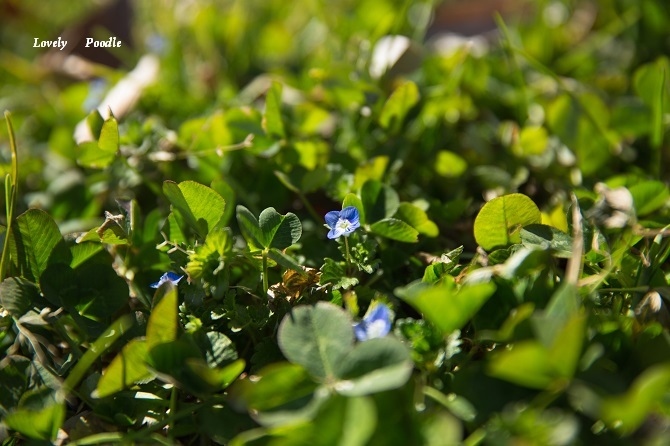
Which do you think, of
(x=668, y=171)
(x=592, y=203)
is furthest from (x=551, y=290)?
(x=668, y=171)

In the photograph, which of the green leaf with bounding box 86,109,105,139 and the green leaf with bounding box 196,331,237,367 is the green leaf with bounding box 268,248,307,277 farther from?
the green leaf with bounding box 86,109,105,139

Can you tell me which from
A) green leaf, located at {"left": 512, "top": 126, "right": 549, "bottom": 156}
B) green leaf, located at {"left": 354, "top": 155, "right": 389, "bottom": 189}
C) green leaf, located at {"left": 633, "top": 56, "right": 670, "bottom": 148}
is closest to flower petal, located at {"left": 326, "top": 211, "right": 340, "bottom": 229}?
green leaf, located at {"left": 354, "top": 155, "right": 389, "bottom": 189}

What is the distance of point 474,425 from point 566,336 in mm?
Answer: 145

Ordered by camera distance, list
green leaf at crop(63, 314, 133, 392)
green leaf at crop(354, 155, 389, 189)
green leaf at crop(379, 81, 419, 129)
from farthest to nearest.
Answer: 1. green leaf at crop(379, 81, 419, 129)
2. green leaf at crop(354, 155, 389, 189)
3. green leaf at crop(63, 314, 133, 392)

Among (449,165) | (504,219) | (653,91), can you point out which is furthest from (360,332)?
(653,91)

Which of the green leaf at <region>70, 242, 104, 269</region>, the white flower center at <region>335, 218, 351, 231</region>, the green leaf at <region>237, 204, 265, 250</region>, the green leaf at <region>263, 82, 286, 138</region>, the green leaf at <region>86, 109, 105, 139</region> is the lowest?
the white flower center at <region>335, 218, 351, 231</region>

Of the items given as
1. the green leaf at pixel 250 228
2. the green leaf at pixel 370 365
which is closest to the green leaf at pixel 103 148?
the green leaf at pixel 250 228

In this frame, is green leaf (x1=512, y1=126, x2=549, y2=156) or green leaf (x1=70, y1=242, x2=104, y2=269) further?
green leaf (x1=512, y1=126, x2=549, y2=156)

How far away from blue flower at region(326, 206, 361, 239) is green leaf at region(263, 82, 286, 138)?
0.81ft

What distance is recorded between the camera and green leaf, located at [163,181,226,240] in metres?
0.76

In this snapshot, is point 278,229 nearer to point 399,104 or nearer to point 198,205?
point 198,205

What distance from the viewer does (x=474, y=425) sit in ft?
1.93

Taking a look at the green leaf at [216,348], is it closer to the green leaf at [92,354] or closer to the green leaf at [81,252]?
the green leaf at [92,354]

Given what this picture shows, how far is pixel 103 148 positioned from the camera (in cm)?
89
